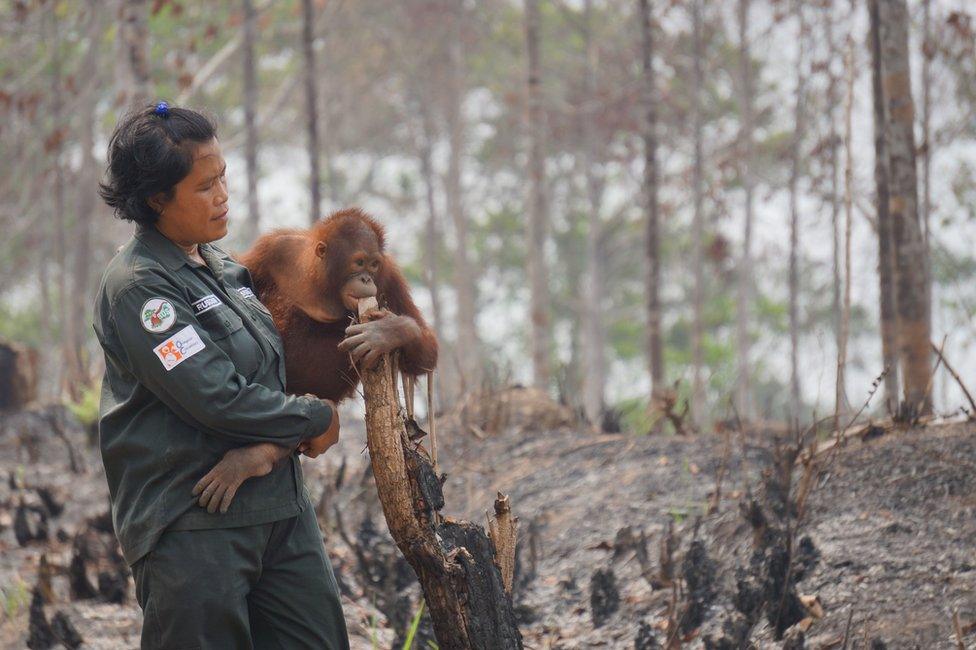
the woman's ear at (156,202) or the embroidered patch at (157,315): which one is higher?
the woman's ear at (156,202)

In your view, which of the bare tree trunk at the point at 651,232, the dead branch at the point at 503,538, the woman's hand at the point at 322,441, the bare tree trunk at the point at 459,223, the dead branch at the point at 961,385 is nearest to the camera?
the woman's hand at the point at 322,441

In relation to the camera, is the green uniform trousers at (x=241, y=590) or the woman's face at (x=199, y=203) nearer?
the green uniform trousers at (x=241, y=590)

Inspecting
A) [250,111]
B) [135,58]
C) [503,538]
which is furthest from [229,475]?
[250,111]

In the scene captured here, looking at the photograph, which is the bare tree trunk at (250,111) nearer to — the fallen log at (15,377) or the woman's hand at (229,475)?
the fallen log at (15,377)

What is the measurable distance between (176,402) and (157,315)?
0.60 feet

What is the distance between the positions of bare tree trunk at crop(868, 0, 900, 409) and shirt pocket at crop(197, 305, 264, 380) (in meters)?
4.56

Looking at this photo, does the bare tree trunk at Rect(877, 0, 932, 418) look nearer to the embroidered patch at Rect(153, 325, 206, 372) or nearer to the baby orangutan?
the baby orangutan

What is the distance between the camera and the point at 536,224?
14.0 metres

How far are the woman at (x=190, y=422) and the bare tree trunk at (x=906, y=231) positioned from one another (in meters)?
4.14

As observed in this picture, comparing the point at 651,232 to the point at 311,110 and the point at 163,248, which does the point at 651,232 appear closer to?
the point at 311,110

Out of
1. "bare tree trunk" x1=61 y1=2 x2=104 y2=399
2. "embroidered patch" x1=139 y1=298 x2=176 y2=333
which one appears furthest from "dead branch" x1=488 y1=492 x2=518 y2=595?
"bare tree trunk" x1=61 y1=2 x2=104 y2=399

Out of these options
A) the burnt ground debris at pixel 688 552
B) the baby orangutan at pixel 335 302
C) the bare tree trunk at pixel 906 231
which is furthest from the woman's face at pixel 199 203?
the bare tree trunk at pixel 906 231

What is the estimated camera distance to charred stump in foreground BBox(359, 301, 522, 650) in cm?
273

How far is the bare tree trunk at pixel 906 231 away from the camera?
19.5 ft
